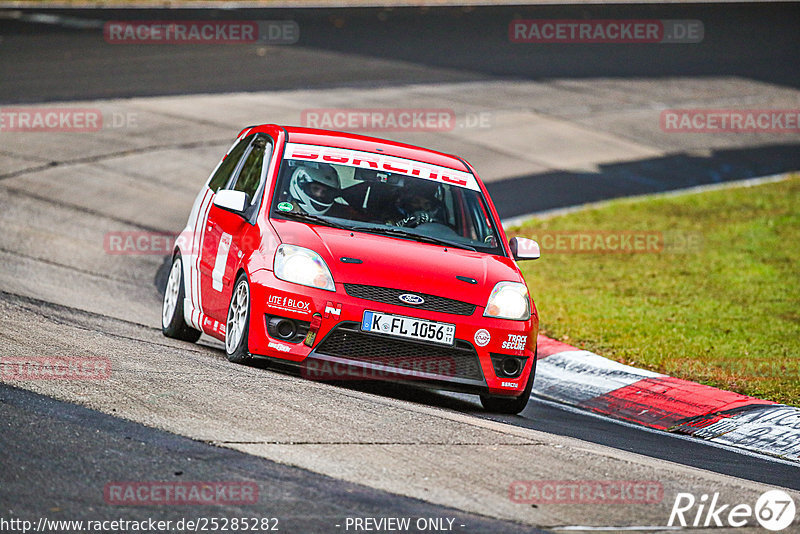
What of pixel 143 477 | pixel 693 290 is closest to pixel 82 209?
pixel 693 290

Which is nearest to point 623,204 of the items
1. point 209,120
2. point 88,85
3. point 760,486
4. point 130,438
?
point 209,120

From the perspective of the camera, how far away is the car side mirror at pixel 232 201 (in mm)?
8250

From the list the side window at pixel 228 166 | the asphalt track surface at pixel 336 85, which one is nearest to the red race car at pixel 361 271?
the side window at pixel 228 166

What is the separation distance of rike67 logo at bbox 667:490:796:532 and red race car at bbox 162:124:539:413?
214 cm

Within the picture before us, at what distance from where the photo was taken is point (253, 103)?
2198cm

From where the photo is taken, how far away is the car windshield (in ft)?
27.3

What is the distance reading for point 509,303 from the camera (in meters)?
7.84

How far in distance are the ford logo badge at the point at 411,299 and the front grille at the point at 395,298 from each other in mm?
14

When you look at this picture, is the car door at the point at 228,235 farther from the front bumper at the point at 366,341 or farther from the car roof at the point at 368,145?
the front bumper at the point at 366,341

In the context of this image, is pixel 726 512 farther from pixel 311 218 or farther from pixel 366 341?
pixel 311 218

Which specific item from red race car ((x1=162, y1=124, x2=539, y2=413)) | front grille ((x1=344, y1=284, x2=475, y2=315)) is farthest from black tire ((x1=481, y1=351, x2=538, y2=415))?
front grille ((x1=344, y1=284, x2=475, y2=315))

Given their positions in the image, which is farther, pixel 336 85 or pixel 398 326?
pixel 336 85

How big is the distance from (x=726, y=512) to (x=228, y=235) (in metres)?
4.13

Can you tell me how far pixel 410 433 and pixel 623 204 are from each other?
39.6ft
